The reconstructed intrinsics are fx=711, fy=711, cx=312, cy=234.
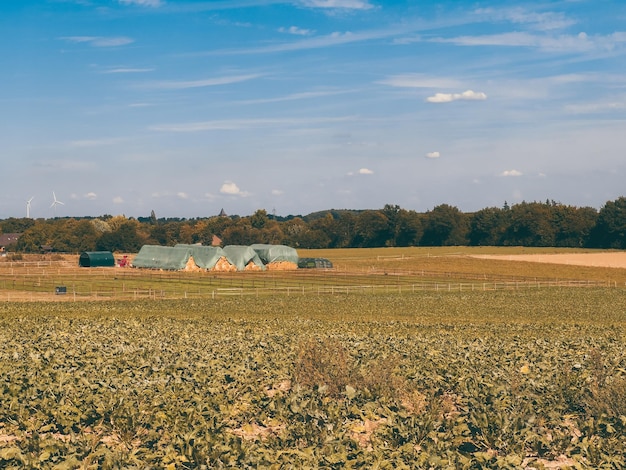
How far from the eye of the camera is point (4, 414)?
14.6 metres

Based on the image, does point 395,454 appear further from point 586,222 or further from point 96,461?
point 586,222

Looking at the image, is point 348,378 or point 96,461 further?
point 348,378

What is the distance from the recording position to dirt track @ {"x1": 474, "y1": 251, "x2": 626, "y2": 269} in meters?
108

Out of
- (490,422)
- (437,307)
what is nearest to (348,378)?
(490,422)

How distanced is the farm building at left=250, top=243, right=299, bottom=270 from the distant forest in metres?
55.3

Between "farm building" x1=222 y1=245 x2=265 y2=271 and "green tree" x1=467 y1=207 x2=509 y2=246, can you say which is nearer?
"farm building" x1=222 y1=245 x2=265 y2=271

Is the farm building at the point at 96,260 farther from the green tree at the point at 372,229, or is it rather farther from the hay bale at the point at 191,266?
the green tree at the point at 372,229

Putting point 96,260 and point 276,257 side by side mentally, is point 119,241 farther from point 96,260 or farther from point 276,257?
point 276,257

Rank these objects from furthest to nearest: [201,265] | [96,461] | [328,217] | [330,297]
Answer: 1. [328,217]
2. [201,265]
3. [330,297]
4. [96,461]

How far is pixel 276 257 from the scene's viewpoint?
96.9 metres

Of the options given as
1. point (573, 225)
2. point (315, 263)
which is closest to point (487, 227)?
point (573, 225)

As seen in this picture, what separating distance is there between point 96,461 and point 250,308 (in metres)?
40.3

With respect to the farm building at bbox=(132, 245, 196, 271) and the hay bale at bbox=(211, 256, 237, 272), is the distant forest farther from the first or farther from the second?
the hay bale at bbox=(211, 256, 237, 272)

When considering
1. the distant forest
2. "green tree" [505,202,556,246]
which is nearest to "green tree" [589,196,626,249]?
the distant forest
